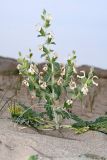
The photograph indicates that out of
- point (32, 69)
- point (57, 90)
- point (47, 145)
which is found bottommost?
point (47, 145)

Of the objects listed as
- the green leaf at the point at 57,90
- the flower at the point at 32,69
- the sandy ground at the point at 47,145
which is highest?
the flower at the point at 32,69

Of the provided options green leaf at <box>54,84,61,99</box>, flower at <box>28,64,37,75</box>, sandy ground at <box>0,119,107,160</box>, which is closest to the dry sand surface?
sandy ground at <box>0,119,107,160</box>

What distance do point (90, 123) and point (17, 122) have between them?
523mm

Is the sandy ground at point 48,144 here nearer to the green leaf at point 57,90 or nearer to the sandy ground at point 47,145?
the sandy ground at point 47,145

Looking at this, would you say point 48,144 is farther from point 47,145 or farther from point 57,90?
point 57,90

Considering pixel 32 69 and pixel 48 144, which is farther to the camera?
pixel 32 69

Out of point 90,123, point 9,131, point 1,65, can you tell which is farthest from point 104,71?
point 9,131

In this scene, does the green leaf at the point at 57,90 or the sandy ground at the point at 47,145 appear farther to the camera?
the green leaf at the point at 57,90

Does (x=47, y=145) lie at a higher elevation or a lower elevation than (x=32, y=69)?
lower

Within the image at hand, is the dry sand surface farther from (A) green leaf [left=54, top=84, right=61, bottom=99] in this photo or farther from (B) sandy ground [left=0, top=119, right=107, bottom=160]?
(A) green leaf [left=54, top=84, right=61, bottom=99]

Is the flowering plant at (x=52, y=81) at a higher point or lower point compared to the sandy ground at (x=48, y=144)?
higher

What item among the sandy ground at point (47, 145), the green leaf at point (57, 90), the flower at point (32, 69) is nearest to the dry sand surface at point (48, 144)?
the sandy ground at point (47, 145)

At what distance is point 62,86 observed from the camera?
12.9 feet

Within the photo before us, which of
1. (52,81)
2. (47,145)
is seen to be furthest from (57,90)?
(47,145)
